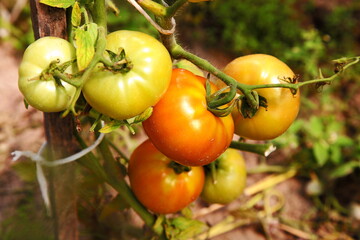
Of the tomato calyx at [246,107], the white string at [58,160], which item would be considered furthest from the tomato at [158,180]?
the tomato calyx at [246,107]

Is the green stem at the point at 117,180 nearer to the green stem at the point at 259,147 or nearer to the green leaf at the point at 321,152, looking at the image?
the green stem at the point at 259,147

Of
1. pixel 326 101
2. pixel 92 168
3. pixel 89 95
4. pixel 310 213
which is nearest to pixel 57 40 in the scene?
pixel 89 95

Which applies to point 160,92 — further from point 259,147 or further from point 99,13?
point 259,147

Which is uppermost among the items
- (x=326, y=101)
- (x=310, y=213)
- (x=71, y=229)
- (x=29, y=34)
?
(x=71, y=229)

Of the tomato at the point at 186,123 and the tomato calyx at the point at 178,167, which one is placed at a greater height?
the tomato at the point at 186,123

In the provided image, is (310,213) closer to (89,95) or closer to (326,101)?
(326,101)

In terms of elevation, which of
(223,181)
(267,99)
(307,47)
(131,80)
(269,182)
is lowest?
(269,182)

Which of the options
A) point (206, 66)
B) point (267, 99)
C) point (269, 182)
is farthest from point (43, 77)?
point (269, 182)
